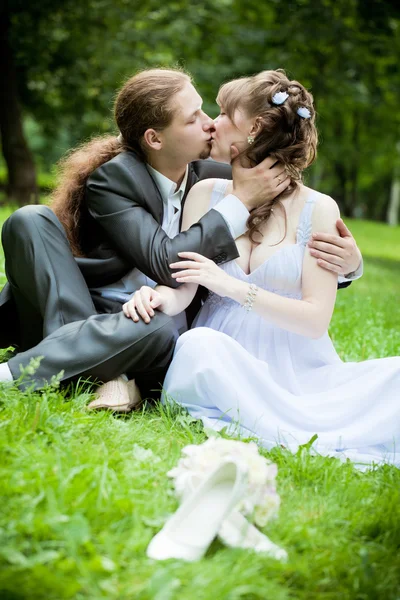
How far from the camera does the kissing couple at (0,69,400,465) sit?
137 inches

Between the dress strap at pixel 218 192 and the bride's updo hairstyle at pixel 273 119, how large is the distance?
0.25 m

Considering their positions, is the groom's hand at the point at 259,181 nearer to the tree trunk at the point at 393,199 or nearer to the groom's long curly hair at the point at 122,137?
the groom's long curly hair at the point at 122,137

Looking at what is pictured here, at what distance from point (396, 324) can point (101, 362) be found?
4.06 m

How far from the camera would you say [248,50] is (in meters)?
14.1

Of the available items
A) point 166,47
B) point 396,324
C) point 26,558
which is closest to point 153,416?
point 26,558

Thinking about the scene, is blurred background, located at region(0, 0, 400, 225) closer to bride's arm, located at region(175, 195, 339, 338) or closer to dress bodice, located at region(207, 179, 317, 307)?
dress bodice, located at region(207, 179, 317, 307)

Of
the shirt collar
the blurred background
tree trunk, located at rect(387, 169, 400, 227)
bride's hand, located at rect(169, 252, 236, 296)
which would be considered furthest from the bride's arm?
tree trunk, located at rect(387, 169, 400, 227)

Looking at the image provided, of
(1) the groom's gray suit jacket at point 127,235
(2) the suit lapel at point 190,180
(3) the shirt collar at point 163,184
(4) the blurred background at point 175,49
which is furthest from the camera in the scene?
(4) the blurred background at point 175,49

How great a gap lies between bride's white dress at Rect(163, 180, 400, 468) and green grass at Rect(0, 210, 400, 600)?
0.19 metres

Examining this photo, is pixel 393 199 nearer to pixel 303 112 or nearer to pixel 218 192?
pixel 218 192

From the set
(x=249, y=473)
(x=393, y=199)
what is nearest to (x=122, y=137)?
(x=249, y=473)

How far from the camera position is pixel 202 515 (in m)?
2.46

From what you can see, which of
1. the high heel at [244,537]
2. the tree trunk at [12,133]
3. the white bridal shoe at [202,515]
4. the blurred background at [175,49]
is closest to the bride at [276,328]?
the white bridal shoe at [202,515]

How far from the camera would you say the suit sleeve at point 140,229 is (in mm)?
3643
